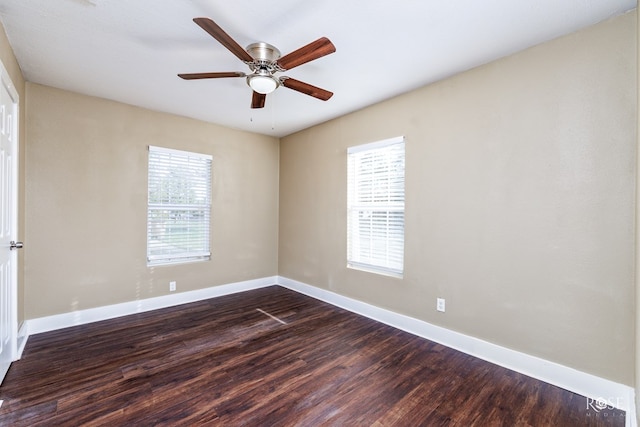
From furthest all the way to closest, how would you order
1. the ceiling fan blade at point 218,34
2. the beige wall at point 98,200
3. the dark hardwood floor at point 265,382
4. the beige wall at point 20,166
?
the beige wall at point 98,200
the beige wall at point 20,166
the dark hardwood floor at point 265,382
the ceiling fan blade at point 218,34

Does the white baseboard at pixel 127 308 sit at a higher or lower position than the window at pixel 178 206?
lower

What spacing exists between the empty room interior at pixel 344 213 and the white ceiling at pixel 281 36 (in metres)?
0.02

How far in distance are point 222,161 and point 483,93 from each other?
11.3 ft

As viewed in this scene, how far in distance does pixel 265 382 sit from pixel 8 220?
7.72ft

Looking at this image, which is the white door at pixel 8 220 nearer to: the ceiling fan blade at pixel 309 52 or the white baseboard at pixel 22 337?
the white baseboard at pixel 22 337

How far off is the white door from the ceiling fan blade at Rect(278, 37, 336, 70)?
76.3 inches

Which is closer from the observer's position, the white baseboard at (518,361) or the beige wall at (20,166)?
the white baseboard at (518,361)

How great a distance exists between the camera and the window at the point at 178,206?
3797 millimetres

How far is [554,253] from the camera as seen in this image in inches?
86.2

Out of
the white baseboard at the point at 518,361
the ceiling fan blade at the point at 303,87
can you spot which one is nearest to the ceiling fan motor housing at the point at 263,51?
the ceiling fan blade at the point at 303,87

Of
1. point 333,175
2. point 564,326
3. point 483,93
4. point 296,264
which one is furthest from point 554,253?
point 296,264

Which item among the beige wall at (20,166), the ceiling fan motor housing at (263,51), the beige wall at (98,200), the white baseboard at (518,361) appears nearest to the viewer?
the white baseboard at (518,361)

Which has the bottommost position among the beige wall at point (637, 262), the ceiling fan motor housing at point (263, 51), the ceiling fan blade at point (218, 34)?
the beige wall at point (637, 262)

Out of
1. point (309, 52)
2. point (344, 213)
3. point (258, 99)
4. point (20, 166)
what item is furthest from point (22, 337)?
point (309, 52)
